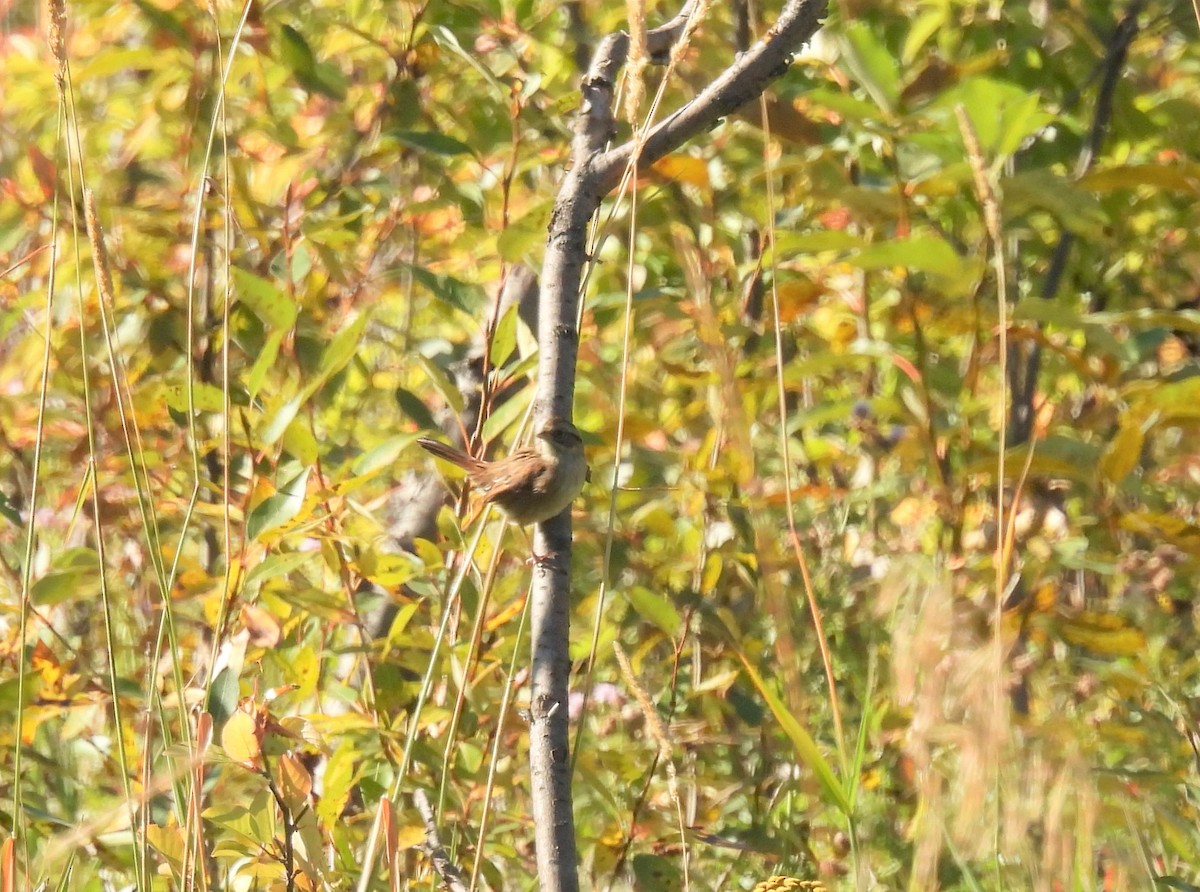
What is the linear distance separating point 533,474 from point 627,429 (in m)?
0.43

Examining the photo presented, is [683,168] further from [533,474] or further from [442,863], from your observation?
[442,863]

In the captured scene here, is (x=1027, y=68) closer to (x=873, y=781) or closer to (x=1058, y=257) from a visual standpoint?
(x=1058, y=257)

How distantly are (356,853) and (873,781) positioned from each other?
0.74 meters

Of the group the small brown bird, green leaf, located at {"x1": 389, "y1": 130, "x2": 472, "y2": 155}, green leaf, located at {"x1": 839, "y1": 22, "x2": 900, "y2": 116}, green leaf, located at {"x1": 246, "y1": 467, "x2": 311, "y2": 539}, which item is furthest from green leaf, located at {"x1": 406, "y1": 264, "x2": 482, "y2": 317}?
green leaf, located at {"x1": 839, "y1": 22, "x2": 900, "y2": 116}

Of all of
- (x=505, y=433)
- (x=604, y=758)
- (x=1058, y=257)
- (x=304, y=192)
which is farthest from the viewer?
(x=1058, y=257)

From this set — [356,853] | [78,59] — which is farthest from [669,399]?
[78,59]

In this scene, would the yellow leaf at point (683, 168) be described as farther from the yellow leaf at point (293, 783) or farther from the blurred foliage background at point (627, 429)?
the yellow leaf at point (293, 783)

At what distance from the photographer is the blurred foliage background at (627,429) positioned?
1.31 meters

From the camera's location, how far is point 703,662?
1.95 metres

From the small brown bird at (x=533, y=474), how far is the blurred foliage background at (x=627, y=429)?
0.18ft

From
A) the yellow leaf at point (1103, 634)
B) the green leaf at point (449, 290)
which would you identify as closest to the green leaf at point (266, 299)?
the green leaf at point (449, 290)

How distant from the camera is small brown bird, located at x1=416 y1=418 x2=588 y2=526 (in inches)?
43.6

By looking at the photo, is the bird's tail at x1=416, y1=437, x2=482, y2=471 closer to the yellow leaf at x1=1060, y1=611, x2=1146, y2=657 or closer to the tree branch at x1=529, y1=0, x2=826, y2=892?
the tree branch at x1=529, y1=0, x2=826, y2=892

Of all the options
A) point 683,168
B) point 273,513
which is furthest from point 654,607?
point 683,168
